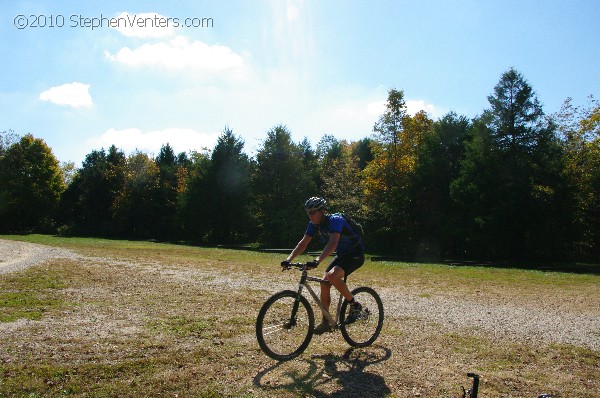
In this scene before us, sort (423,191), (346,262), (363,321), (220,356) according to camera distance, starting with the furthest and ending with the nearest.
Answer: (423,191)
(363,321)
(346,262)
(220,356)

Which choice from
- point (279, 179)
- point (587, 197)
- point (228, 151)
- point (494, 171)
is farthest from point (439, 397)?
point (228, 151)

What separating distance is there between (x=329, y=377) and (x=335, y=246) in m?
1.85

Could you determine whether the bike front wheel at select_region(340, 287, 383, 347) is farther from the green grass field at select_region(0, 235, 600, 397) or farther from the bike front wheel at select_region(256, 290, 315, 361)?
the bike front wheel at select_region(256, 290, 315, 361)

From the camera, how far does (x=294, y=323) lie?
6711 mm

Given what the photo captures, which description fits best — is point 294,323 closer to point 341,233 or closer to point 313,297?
point 313,297

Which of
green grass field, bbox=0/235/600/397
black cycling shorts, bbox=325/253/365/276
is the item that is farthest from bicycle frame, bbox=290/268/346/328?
green grass field, bbox=0/235/600/397

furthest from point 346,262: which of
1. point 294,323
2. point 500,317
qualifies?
point 500,317

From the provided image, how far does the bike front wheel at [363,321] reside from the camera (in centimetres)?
720

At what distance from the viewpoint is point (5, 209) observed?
64562 mm

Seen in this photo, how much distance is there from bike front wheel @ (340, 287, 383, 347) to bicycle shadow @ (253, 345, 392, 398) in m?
0.42

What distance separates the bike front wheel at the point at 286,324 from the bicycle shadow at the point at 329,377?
225 millimetres

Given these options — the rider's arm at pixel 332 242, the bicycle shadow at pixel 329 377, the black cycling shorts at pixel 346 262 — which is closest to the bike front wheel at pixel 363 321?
the bicycle shadow at pixel 329 377

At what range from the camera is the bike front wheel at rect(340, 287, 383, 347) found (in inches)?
283

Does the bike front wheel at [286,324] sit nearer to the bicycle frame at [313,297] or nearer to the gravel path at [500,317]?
the bicycle frame at [313,297]
